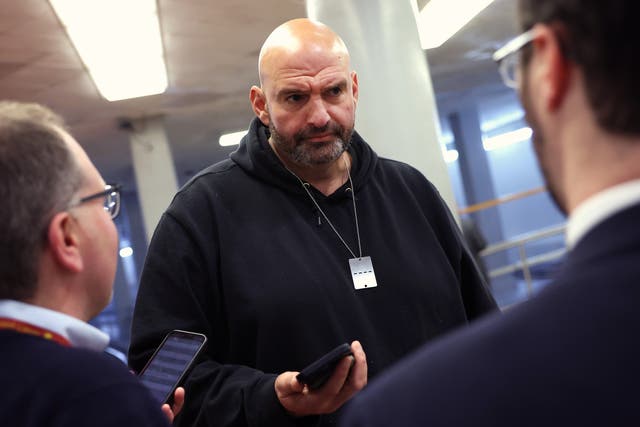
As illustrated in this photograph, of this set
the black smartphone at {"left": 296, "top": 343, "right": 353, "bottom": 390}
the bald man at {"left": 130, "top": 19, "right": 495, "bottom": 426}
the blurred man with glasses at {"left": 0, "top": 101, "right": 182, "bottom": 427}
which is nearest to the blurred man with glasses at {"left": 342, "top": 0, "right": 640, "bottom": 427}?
the blurred man with glasses at {"left": 0, "top": 101, "right": 182, "bottom": 427}

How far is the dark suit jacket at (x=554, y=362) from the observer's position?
0.67 meters

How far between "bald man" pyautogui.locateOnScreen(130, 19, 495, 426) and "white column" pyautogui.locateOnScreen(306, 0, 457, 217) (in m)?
1.64

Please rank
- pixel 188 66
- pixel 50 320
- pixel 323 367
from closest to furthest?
pixel 50 320
pixel 323 367
pixel 188 66

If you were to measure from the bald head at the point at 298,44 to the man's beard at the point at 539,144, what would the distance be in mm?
1661

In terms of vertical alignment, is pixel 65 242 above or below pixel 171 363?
above

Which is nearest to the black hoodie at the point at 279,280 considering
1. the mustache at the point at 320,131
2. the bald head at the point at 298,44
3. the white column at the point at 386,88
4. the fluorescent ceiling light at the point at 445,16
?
the mustache at the point at 320,131

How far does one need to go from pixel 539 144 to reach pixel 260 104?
72.2 inches

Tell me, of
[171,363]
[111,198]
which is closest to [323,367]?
[171,363]

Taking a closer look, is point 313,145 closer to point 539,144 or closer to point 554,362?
point 539,144

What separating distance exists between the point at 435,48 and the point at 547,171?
925cm

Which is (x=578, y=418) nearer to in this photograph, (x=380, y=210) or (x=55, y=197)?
(x=55, y=197)

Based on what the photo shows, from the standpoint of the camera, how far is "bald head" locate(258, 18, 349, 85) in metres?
2.48

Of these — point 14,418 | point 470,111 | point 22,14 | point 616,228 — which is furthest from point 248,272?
point 470,111

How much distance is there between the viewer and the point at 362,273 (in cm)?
229
